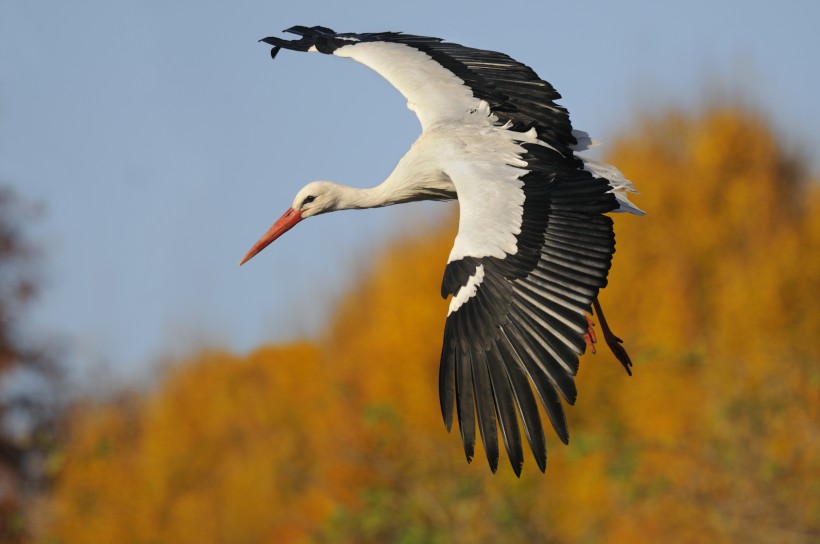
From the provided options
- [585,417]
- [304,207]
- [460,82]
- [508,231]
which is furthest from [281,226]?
[585,417]

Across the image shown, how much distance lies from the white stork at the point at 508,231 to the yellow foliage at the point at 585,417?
3.93m

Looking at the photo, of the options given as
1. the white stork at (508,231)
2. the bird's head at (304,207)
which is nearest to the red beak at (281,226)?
the bird's head at (304,207)

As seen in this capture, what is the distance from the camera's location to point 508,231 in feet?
19.7

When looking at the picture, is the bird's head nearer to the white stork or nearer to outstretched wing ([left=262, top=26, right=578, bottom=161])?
the white stork

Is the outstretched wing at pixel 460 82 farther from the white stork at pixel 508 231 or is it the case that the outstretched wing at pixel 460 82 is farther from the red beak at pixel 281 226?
the red beak at pixel 281 226

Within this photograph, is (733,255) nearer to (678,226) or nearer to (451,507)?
(678,226)

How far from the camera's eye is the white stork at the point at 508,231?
219 inches

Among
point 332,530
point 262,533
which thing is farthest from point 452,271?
point 262,533

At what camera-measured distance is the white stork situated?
18.3 feet

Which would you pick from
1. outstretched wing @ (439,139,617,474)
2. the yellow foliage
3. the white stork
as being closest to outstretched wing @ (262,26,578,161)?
the white stork

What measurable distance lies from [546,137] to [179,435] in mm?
34387

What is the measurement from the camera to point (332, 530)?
Answer: 43.9ft

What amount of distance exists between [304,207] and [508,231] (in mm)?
2341

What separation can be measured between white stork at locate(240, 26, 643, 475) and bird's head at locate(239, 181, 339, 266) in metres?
0.36
